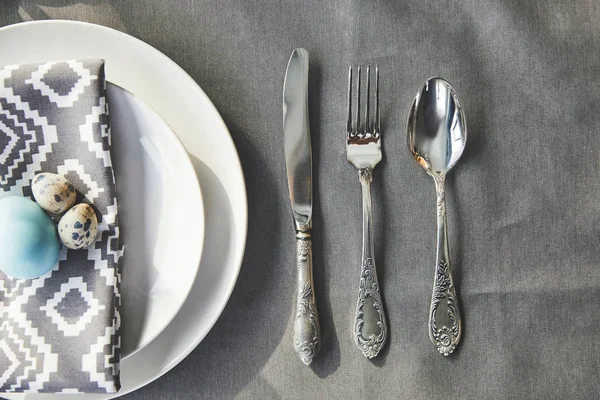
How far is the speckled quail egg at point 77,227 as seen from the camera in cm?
54

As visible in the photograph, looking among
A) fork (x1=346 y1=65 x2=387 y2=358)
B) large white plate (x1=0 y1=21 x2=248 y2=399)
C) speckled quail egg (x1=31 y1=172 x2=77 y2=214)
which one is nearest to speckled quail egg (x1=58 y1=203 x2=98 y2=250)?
speckled quail egg (x1=31 y1=172 x2=77 y2=214)

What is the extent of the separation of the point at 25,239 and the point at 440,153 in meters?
0.42

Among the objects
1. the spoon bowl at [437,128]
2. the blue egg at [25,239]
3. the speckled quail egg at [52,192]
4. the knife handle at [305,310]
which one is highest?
the spoon bowl at [437,128]

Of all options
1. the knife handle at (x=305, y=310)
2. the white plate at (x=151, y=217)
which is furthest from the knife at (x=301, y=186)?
the white plate at (x=151, y=217)

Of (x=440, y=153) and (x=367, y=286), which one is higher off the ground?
(x=440, y=153)

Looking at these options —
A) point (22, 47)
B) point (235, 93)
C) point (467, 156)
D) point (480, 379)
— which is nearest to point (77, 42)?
point (22, 47)

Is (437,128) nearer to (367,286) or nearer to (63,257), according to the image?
(367,286)

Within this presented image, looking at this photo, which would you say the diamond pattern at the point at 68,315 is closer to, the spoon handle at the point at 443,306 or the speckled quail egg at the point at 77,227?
the speckled quail egg at the point at 77,227

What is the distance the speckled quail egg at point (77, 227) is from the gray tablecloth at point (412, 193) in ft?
0.57

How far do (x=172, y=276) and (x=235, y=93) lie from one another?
21 centimetres

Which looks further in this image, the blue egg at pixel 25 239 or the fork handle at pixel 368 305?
the fork handle at pixel 368 305

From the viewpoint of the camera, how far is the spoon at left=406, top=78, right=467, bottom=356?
62 centimetres

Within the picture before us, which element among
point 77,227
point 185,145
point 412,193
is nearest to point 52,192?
point 77,227

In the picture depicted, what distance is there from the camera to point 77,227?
1.76ft
